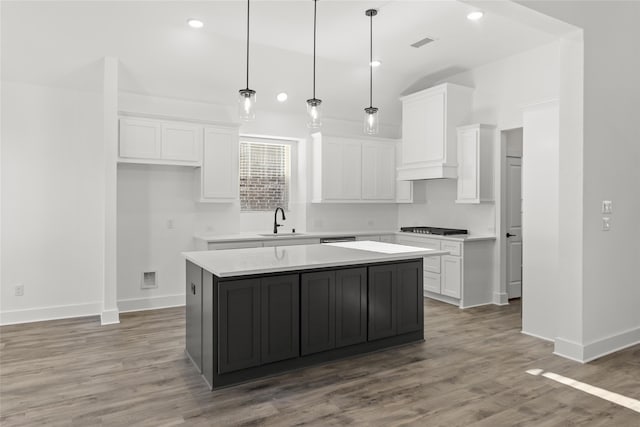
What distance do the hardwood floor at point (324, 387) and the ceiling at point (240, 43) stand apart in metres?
2.89


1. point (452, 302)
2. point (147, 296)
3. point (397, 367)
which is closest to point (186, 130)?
point (147, 296)

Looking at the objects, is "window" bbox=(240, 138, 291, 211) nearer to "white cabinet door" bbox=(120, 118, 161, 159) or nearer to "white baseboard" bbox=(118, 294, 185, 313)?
"white cabinet door" bbox=(120, 118, 161, 159)

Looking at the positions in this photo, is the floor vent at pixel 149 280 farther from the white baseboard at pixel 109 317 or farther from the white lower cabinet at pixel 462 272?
the white lower cabinet at pixel 462 272

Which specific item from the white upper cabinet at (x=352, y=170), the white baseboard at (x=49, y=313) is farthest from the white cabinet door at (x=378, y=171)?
the white baseboard at (x=49, y=313)

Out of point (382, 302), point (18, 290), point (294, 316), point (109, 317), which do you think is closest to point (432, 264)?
point (382, 302)

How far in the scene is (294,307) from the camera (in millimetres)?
3172

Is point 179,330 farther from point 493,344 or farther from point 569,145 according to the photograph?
point 569,145

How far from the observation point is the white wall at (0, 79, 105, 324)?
4605 mm

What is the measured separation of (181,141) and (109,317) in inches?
84.1

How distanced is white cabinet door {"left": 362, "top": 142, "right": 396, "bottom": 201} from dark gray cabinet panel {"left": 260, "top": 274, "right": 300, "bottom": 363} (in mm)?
3548

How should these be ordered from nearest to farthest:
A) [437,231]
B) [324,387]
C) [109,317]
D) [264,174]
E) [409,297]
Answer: [324,387] → [409,297] → [109,317] → [437,231] → [264,174]

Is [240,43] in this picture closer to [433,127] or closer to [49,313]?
[433,127]

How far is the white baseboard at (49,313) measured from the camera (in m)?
4.61

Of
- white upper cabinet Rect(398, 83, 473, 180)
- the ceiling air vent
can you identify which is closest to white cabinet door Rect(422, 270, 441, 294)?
white upper cabinet Rect(398, 83, 473, 180)
